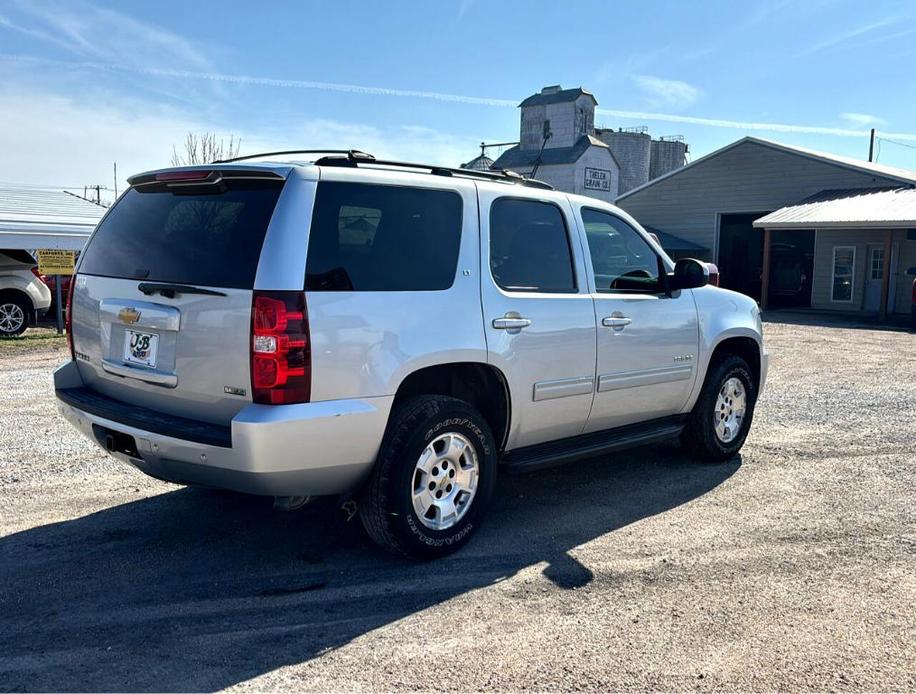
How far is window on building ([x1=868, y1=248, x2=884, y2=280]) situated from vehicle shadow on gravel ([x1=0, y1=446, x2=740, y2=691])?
22.4 metres

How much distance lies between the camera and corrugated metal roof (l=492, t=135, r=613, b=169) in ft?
183

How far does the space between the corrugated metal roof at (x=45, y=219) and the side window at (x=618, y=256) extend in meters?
13.3

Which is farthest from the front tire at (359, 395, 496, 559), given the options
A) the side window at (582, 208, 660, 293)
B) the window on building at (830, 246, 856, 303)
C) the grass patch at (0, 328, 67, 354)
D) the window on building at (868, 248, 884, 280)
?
the window on building at (830, 246, 856, 303)

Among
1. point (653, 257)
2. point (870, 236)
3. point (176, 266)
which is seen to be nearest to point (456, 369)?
point (176, 266)

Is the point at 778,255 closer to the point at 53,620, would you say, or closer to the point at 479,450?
the point at 479,450

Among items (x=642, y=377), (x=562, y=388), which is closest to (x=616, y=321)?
(x=642, y=377)

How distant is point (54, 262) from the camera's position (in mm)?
14359

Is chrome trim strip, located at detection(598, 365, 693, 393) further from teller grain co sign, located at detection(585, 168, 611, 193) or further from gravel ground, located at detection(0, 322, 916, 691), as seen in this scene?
teller grain co sign, located at detection(585, 168, 611, 193)

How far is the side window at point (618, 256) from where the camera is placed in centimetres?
524

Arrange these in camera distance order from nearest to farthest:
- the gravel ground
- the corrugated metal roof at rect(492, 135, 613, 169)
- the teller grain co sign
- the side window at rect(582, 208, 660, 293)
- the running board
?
1. the gravel ground
2. the running board
3. the side window at rect(582, 208, 660, 293)
4. the corrugated metal roof at rect(492, 135, 613, 169)
5. the teller grain co sign

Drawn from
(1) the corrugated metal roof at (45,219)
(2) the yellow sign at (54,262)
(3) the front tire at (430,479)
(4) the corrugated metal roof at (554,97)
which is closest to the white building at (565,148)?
(4) the corrugated metal roof at (554,97)

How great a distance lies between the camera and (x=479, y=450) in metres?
4.38

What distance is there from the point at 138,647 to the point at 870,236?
26128mm

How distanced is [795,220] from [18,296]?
65.0ft
